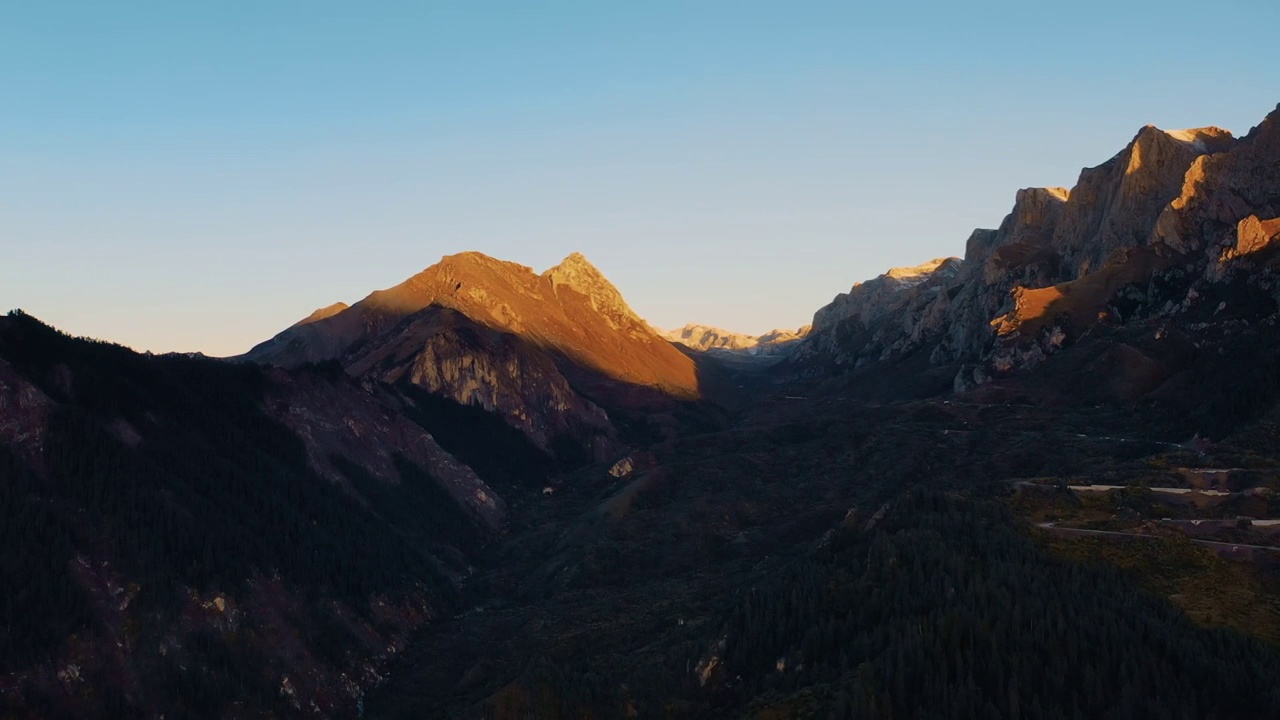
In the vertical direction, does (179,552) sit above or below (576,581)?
above

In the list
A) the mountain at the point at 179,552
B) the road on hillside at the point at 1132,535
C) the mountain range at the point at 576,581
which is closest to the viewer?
the mountain range at the point at 576,581

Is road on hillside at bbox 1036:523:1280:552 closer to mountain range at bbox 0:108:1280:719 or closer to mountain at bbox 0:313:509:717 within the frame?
mountain range at bbox 0:108:1280:719

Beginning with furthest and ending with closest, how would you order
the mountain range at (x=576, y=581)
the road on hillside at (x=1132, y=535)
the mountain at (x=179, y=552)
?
the road on hillside at (x=1132, y=535) < the mountain at (x=179, y=552) < the mountain range at (x=576, y=581)

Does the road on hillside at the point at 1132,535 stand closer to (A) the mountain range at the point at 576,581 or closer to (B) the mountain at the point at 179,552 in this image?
(A) the mountain range at the point at 576,581

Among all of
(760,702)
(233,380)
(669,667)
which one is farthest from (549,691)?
(233,380)

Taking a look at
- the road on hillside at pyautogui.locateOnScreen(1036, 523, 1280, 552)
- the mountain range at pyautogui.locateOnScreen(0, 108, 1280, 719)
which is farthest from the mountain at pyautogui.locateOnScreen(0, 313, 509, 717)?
the road on hillside at pyautogui.locateOnScreen(1036, 523, 1280, 552)

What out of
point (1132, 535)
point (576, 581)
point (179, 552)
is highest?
point (179, 552)

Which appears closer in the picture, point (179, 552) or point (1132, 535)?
point (179, 552)

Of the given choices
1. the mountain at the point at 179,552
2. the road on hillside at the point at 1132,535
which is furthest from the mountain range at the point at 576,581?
the road on hillside at the point at 1132,535

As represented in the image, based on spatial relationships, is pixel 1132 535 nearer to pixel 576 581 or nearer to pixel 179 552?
pixel 576 581

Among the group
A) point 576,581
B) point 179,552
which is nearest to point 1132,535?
point 576,581

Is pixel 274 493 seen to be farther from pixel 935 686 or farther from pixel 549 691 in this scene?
pixel 935 686
